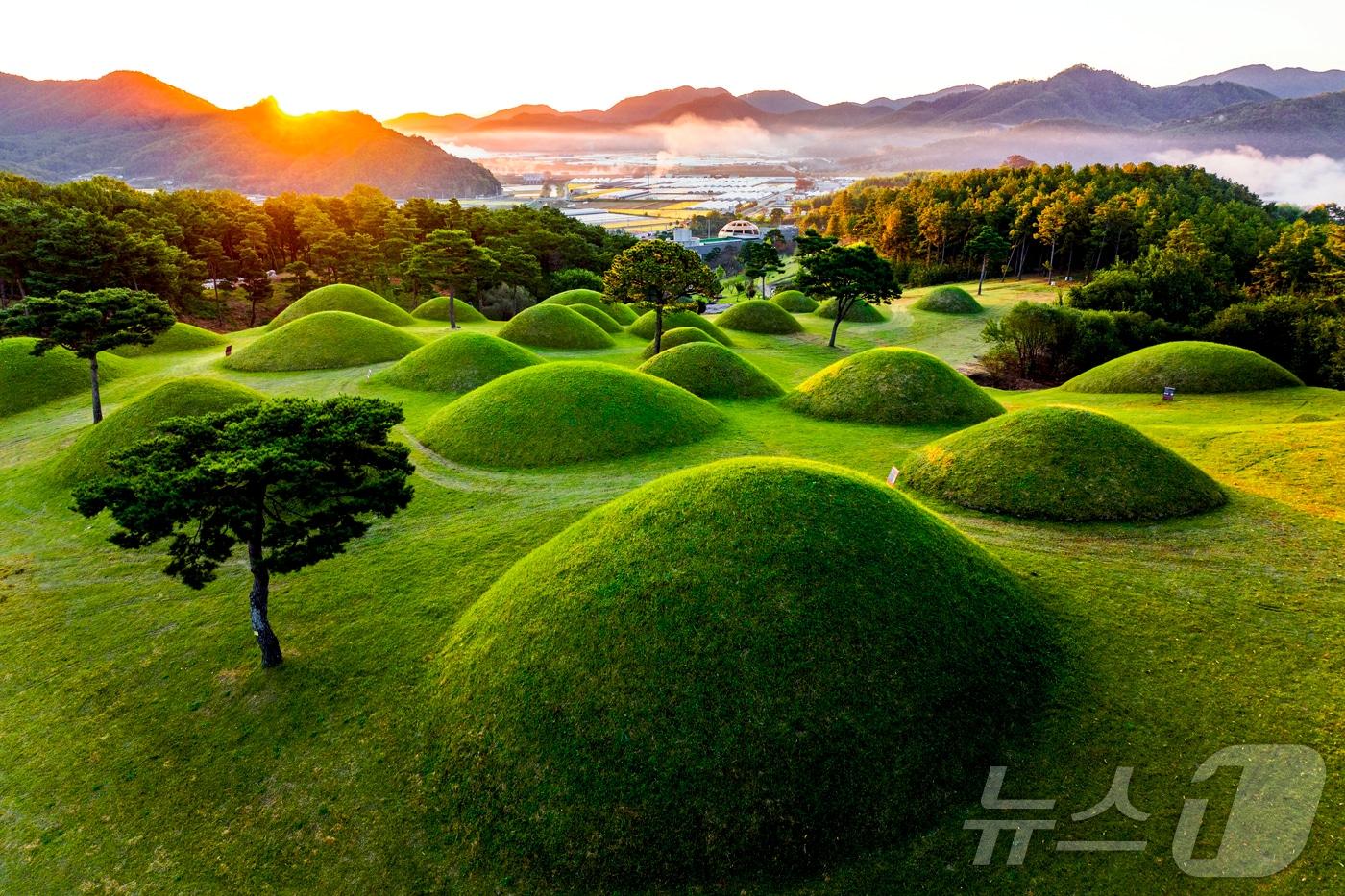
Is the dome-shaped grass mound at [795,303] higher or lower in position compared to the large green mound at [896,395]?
higher

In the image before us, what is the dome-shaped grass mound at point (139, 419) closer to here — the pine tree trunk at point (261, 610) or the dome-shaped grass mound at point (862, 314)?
the pine tree trunk at point (261, 610)

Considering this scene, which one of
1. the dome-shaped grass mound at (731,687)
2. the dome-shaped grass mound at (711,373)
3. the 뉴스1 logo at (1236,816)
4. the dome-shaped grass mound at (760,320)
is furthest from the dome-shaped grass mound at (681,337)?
the 뉴스1 logo at (1236,816)

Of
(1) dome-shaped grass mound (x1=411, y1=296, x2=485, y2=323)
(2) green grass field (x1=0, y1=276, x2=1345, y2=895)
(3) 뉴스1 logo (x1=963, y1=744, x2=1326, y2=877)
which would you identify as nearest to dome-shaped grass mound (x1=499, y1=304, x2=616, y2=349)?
(1) dome-shaped grass mound (x1=411, y1=296, x2=485, y2=323)

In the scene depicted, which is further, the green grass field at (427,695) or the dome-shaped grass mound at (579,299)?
the dome-shaped grass mound at (579,299)

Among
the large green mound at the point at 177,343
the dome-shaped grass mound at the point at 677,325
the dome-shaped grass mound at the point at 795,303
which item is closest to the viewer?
the large green mound at the point at 177,343

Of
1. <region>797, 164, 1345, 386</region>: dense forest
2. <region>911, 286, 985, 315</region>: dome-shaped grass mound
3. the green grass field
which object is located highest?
<region>797, 164, 1345, 386</region>: dense forest

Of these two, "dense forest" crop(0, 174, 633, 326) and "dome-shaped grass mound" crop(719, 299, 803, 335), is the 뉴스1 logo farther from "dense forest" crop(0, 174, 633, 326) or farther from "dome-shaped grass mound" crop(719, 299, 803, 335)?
"dense forest" crop(0, 174, 633, 326)

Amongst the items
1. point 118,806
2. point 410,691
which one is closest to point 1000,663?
point 410,691
